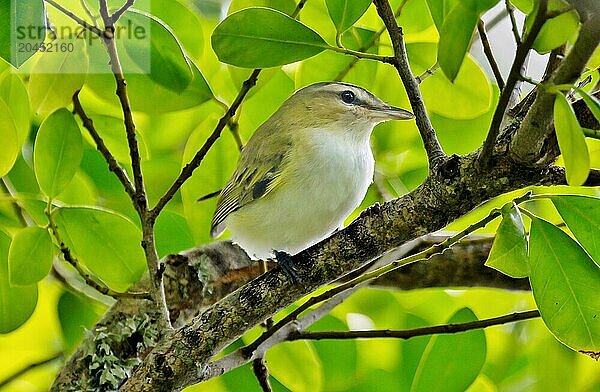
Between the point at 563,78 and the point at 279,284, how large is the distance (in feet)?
0.91

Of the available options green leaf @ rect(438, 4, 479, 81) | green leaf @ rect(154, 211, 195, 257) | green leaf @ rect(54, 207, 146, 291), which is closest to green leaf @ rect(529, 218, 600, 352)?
green leaf @ rect(438, 4, 479, 81)

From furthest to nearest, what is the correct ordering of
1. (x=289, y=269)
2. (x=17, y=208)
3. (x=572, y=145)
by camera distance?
(x=17, y=208), (x=289, y=269), (x=572, y=145)

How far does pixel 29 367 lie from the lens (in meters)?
0.89

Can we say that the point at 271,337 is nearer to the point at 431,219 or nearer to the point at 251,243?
the point at 251,243

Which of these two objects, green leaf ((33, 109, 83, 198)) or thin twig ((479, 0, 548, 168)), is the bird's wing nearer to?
green leaf ((33, 109, 83, 198))

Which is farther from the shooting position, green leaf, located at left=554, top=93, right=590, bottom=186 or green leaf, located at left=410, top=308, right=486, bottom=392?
green leaf, located at left=410, top=308, right=486, bottom=392

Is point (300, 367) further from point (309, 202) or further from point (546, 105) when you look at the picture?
point (546, 105)

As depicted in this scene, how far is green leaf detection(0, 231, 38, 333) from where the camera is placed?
699mm

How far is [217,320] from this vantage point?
608mm

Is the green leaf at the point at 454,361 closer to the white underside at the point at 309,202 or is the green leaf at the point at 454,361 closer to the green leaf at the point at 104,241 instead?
the white underside at the point at 309,202

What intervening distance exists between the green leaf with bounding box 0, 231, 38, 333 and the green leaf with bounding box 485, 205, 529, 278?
0.40 metres

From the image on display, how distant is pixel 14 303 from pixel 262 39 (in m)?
0.34

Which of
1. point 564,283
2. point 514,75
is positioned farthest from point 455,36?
point 564,283

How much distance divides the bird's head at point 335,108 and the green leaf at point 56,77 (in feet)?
0.85
